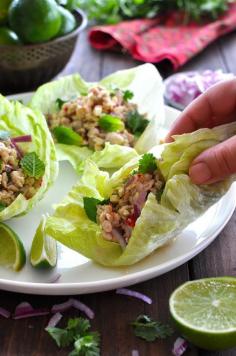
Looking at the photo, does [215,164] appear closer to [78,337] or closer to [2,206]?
[78,337]

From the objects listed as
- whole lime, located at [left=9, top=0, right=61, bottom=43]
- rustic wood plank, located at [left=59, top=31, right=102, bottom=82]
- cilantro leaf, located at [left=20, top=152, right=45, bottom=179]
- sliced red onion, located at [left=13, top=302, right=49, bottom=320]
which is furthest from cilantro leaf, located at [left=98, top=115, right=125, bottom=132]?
sliced red onion, located at [left=13, top=302, right=49, bottom=320]

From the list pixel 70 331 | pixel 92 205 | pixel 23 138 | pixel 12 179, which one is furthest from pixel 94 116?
pixel 70 331

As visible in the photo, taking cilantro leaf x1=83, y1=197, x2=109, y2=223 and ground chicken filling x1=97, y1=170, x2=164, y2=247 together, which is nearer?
ground chicken filling x1=97, y1=170, x2=164, y2=247

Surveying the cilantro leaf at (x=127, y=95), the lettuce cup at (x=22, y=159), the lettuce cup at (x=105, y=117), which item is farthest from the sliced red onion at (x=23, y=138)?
the cilantro leaf at (x=127, y=95)

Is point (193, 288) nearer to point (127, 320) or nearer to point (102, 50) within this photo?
point (127, 320)

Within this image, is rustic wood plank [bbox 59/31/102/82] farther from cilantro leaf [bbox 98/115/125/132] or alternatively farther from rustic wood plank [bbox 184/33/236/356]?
A: rustic wood plank [bbox 184/33/236/356]

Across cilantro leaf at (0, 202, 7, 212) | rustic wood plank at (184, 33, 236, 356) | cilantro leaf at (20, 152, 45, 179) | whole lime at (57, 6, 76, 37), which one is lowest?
rustic wood plank at (184, 33, 236, 356)

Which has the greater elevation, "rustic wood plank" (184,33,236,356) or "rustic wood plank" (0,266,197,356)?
"rustic wood plank" (0,266,197,356)
